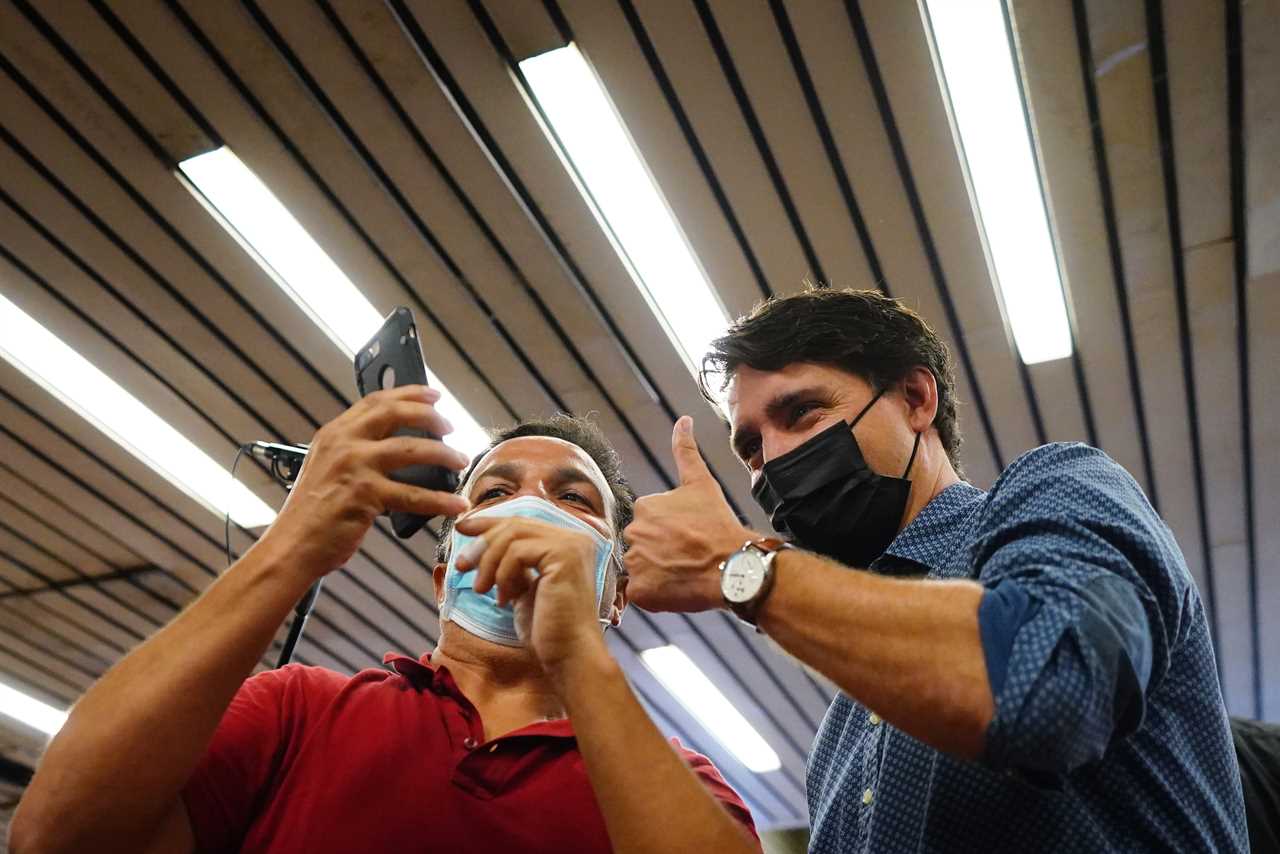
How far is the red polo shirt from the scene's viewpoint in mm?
1311

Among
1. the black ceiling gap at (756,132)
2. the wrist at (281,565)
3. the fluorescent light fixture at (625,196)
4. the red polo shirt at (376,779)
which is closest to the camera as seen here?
the wrist at (281,565)

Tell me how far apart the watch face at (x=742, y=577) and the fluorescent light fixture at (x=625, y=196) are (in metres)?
1.85

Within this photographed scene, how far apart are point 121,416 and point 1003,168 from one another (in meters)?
4.10

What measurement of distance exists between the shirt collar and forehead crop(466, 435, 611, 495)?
0.68m

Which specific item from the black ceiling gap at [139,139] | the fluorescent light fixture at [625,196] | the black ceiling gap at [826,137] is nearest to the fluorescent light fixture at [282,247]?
the black ceiling gap at [139,139]

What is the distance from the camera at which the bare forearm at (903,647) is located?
3.11 feet

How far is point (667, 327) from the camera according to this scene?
402cm

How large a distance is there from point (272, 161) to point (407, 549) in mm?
2668

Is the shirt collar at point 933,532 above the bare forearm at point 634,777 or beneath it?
beneath

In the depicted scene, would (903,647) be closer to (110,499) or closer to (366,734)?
(366,734)

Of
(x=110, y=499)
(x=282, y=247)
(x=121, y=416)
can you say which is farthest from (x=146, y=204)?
(x=110, y=499)

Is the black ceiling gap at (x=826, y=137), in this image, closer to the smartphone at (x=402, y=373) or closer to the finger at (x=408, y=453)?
the smartphone at (x=402, y=373)

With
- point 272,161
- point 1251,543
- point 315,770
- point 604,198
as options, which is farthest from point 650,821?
point 1251,543

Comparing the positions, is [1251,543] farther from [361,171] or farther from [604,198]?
[361,171]
